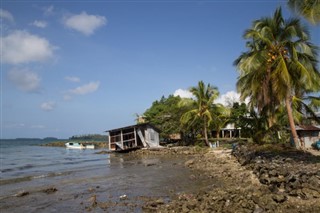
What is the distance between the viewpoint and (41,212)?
11250mm

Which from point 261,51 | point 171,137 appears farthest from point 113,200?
point 171,137

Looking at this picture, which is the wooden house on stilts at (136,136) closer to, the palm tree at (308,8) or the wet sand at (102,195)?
the wet sand at (102,195)

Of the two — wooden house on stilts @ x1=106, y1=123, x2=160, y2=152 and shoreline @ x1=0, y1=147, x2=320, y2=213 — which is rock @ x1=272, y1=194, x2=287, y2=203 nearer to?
shoreline @ x1=0, y1=147, x2=320, y2=213

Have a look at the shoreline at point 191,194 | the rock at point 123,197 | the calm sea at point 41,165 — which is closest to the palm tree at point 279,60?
the shoreline at point 191,194

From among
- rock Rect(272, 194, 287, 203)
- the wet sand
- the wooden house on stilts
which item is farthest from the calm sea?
rock Rect(272, 194, 287, 203)

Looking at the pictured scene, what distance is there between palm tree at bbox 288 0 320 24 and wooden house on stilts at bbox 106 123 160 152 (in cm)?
2734

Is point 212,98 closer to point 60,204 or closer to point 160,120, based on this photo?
point 160,120

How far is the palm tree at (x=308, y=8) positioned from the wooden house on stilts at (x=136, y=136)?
89.7 feet

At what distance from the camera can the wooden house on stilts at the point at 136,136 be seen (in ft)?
132

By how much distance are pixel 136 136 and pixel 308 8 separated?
29.6 meters

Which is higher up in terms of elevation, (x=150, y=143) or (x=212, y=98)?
(x=212, y=98)

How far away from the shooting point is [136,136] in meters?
40.8

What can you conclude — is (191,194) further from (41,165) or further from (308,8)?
(41,165)

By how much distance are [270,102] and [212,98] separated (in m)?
13.0
